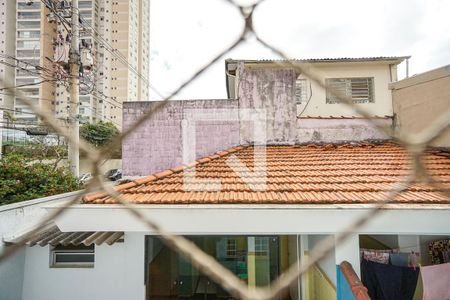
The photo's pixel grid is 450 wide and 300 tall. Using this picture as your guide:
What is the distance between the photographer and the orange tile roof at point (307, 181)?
9.51ft

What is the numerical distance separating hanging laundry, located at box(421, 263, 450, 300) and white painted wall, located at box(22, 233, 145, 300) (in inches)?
168

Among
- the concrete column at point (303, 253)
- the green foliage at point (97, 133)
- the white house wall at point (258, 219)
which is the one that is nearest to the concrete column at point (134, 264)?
the green foliage at point (97, 133)

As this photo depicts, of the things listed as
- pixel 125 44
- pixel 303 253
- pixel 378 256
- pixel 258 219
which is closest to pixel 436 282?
pixel 378 256

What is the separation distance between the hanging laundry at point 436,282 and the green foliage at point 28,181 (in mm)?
10073

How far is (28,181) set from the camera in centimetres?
949

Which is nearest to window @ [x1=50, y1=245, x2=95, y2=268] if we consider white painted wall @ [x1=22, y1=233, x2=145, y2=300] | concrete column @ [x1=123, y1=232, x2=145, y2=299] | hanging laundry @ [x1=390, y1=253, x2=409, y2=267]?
white painted wall @ [x1=22, y1=233, x2=145, y2=300]

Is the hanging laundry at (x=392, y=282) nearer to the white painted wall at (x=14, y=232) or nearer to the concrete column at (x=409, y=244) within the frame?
the concrete column at (x=409, y=244)

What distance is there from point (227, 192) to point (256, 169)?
4.41ft

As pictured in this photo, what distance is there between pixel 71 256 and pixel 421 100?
7617 millimetres

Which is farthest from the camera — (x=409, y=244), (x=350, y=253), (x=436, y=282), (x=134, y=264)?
(x=134, y=264)

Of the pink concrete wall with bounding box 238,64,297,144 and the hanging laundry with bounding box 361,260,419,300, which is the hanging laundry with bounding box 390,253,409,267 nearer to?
the hanging laundry with bounding box 361,260,419,300

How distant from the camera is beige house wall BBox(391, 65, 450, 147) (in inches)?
199

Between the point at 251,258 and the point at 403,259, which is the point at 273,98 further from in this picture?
the point at 403,259

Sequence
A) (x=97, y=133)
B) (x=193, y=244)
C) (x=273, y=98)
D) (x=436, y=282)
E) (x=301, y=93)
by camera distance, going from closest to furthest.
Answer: (x=193, y=244)
(x=436, y=282)
(x=273, y=98)
(x=301, y=93)
(x=97, y=133)
